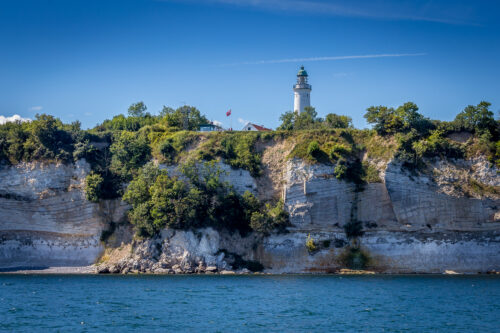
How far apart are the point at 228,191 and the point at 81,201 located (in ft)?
42.5

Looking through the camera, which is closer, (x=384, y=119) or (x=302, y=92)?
(x=384, y=119)

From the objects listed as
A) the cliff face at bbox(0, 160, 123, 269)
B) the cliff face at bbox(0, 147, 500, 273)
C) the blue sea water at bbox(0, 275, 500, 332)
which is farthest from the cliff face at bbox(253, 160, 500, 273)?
the cliff face at bbox(0, 160, 123, 269)

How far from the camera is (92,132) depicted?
61625 mm

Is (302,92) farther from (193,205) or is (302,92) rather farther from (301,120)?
(193,205)

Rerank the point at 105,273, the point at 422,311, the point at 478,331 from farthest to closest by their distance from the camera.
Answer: the point at 105,273 → the point at 422,311 → the point at 478,331

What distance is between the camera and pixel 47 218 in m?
54.5

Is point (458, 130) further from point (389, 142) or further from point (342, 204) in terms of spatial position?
point (342, 204)

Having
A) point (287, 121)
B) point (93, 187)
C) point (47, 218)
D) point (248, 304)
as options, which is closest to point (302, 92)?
point (287, 121)

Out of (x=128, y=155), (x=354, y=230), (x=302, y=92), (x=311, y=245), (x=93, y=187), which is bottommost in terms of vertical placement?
(x=311, y=245)

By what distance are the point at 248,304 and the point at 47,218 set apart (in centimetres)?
2810

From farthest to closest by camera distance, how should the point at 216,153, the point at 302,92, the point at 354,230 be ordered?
the point at 302,92
the point at 216,153
the point at 354,230

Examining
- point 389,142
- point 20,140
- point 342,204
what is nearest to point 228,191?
point 342,204

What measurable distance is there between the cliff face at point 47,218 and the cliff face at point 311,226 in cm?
9

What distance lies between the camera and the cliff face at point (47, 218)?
176 feet
